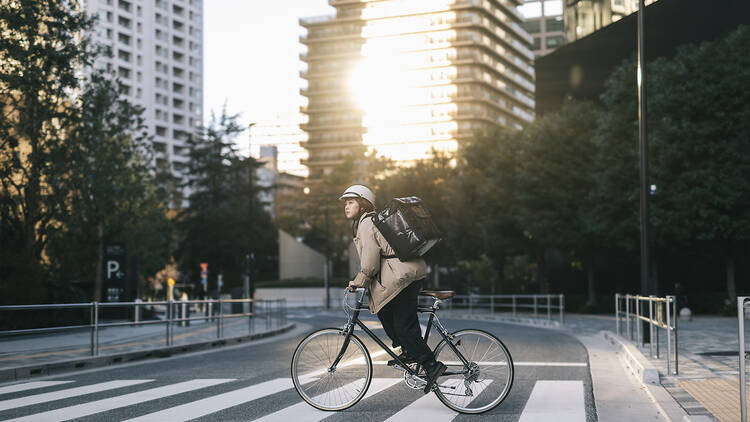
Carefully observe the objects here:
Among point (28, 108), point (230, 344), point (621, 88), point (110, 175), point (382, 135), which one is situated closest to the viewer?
point (230, 344)

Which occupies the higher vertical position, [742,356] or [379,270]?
[379,270]

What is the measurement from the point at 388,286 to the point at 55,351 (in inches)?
306

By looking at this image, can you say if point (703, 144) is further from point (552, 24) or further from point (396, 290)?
point (552, 24)

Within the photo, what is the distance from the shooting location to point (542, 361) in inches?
488

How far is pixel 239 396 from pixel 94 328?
5886mm

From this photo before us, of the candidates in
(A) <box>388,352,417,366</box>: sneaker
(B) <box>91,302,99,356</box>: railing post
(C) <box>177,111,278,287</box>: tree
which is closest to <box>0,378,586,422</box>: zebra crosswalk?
(A) <box>388,352,417,366</box>: sneaker

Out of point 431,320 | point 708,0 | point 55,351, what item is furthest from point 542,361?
point 708,0

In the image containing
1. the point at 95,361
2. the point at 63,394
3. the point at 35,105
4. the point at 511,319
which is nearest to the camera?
the point at 63,394

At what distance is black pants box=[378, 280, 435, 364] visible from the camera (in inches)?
265

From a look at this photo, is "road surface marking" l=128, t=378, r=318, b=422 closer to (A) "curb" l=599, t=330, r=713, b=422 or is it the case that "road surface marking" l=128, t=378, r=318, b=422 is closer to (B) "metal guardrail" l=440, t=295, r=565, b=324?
(A) "curb" l=599, t=330, r=713, b=422

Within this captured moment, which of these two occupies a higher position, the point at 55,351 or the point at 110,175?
the point at 110,175

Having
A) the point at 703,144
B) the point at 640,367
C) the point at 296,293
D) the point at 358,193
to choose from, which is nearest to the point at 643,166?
the point at 640,367

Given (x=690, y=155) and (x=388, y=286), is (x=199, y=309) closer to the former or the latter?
(x=388, y=286)

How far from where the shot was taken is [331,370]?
706 centimetres
